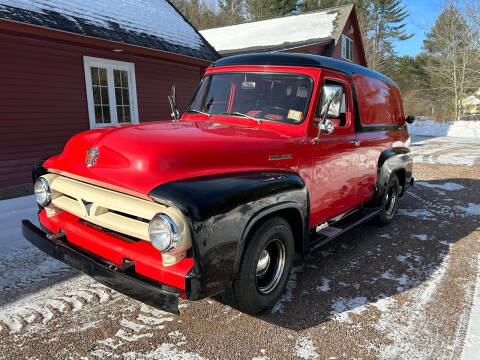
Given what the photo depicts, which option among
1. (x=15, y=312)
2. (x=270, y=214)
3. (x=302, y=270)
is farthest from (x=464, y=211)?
(x=15, y=312)

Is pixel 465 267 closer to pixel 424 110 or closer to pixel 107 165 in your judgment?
pixel 107 165

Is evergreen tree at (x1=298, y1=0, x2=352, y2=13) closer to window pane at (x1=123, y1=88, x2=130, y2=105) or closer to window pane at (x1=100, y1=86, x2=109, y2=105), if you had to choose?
window pane at (x1=123, y1=88, x2=130, y2=105)

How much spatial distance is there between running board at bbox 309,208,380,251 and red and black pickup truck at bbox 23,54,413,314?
0.02 meters

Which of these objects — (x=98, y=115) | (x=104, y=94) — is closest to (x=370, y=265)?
(x=98, y=115)

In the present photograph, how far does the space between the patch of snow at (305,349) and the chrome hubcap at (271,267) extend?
467mm

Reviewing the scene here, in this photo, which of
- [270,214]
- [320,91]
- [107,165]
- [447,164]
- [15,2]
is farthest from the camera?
[447,164]

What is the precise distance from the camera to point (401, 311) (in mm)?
3059

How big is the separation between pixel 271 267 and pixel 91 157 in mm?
1712

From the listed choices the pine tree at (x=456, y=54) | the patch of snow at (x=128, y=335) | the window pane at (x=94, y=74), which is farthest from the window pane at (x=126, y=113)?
the pine tree at (x=456, y=54)

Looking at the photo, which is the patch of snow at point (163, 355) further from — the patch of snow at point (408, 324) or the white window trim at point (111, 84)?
the white window trim at point (111, 84)

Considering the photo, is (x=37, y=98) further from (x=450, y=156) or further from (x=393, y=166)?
(x=450, y=156)

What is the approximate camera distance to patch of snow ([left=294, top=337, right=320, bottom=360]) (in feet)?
8.13

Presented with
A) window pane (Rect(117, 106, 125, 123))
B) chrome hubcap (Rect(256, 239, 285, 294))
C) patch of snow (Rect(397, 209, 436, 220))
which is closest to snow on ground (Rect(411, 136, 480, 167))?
patch of snow (Rect(397, 209, 436, 220))

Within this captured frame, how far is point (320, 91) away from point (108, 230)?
7.53 feet
